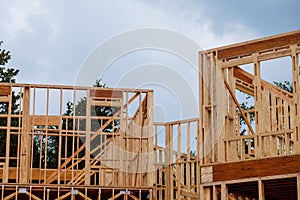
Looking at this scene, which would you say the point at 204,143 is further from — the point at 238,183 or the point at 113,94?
the point at 113,94

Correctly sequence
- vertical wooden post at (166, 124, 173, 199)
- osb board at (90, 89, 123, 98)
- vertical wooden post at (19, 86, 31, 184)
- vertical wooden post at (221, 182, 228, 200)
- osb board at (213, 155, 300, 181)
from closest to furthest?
1. osb board at (213, 155, 300, 181)
2. vertical wooden post at (221, 182, 228, 200)
3. vertical wooden post at (19, 86, 31, 184)
4. vertical wooden post at (166, 124, 173, 199)
5. osb board at (90, 89, 123, 98)

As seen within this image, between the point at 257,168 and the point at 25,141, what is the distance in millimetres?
7124

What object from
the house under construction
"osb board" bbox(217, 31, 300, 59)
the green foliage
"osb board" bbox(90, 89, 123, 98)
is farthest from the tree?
"osb board" bbox(217, 31, 300, 59)

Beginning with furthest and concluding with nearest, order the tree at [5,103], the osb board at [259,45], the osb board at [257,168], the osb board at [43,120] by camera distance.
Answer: the tree at [5,103] < the osb board at [43,120] < the osb board at [259,45] < the osb board at [257,168]

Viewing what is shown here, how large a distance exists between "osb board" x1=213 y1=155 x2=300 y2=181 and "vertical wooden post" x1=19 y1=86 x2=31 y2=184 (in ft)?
19.3

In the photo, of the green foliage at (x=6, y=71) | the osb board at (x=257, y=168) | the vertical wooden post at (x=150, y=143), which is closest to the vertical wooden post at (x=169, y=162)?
the vertical wooden post at (x=150, y=143)

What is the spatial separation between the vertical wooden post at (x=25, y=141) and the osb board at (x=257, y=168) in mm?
5880

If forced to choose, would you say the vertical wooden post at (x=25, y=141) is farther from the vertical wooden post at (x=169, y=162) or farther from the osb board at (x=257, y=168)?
the osb board at (x=257, y=168)

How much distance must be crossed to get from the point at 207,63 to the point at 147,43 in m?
5.59

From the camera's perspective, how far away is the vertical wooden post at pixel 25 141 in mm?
19750

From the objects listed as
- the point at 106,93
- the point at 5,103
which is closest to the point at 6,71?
the point at 5,103

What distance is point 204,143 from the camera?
17.1m

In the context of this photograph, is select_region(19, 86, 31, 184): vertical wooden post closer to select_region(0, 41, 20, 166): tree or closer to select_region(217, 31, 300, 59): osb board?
select_region(217, 31, 300, 59): osb board

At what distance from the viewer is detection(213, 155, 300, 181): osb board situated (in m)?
15.4
